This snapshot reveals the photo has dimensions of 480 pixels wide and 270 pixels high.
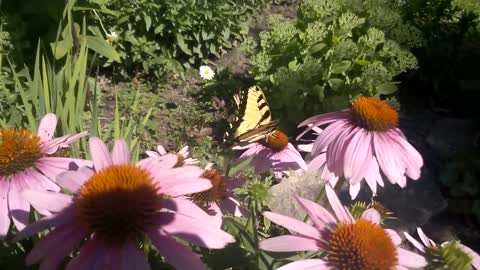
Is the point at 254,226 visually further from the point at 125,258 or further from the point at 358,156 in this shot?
the point at 125,258

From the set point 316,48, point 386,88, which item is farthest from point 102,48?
point 386,88

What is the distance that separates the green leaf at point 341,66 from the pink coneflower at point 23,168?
1.92 m

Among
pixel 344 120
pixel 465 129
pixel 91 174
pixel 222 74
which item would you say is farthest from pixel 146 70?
pixel 91 174

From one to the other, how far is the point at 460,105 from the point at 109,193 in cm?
293

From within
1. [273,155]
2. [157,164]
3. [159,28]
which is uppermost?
[159,28]

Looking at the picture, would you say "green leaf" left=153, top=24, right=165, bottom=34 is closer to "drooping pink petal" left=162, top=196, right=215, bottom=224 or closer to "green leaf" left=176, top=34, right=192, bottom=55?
"green leaf" left=176, top=34, right=192, bottom=55

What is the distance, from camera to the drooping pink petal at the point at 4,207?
0.83 meters

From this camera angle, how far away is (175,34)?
3.26 m

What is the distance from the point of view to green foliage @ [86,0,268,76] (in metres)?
3.12

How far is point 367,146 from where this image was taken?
3.46 ft

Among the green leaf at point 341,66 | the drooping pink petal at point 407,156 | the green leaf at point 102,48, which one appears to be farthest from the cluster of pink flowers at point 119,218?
the green leaf at point 341,66

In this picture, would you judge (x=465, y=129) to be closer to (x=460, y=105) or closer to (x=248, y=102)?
(x=460, y=105)

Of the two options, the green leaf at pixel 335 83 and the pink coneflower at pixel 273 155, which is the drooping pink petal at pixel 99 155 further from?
the green leaf at pixel 335 83

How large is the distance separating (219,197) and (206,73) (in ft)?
7.62
